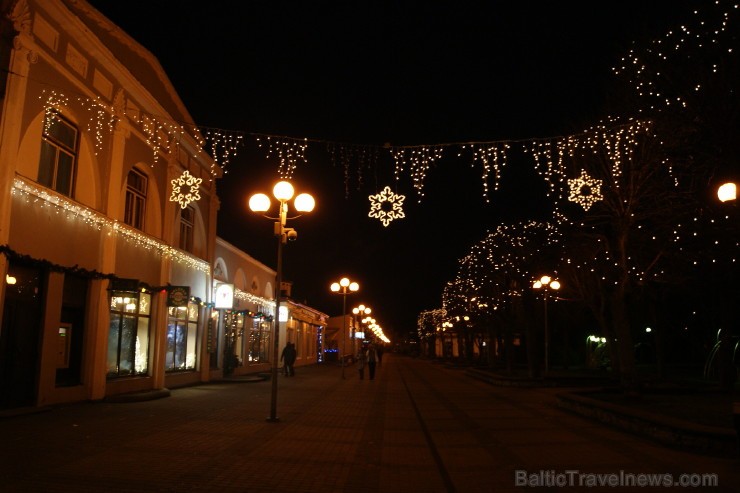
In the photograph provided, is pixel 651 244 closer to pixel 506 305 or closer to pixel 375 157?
pixel 375 157

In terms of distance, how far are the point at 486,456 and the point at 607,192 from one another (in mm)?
10225

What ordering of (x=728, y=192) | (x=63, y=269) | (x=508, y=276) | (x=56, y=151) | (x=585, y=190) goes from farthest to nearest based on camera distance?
(x=508, y=276) < (x=585, y=190) < (x=56, y=151) < (x=63, y=269) < (x=728, y=192)

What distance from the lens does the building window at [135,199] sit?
18.3 meters

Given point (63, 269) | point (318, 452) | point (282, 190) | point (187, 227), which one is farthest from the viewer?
point (187, 227)

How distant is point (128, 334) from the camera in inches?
708

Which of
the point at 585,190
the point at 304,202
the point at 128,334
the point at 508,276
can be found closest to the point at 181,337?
the point at 128,334

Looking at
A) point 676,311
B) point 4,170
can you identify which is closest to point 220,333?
point 4,170

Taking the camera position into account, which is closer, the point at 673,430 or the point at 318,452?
the point at 318,452

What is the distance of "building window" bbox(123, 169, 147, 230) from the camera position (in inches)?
722

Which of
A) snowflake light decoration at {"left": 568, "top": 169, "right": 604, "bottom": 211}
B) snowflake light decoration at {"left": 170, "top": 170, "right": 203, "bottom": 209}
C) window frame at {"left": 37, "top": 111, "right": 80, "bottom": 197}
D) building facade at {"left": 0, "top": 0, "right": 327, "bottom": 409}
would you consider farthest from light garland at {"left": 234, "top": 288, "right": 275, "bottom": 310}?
snowflake light decoration at {"left": 568, "top": 169, "right": 604, "bottom": 211}

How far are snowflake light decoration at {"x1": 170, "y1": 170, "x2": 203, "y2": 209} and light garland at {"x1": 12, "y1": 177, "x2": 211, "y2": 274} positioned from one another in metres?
1.63

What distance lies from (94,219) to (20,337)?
3.60 m

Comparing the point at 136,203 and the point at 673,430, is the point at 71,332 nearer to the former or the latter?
the point at 136,203

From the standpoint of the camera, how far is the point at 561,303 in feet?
130
